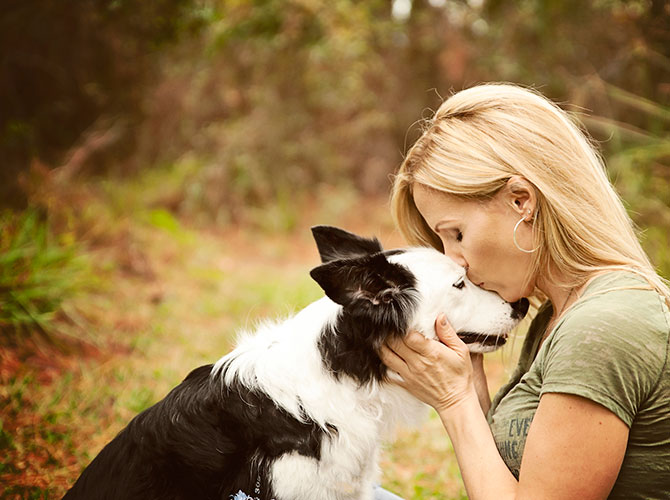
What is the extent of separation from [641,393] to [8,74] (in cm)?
795

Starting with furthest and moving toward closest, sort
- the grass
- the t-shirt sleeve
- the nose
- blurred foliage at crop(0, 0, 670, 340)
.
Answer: blurred foliage at crop(0, 0, 670, 340), the grass, the nose, the t-shirt sleeve

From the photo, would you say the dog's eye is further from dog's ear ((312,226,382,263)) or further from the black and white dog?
dog's ear ((312,226,382,263))

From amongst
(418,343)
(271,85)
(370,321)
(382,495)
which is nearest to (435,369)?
(418,343)

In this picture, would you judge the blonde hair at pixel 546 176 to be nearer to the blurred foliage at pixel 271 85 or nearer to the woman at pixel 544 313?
the woman at pixel 544 313

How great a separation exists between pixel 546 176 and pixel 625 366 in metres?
0.77

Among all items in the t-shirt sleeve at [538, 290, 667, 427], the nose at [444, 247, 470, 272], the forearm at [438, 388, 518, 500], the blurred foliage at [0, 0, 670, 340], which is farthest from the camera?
the blurred foliage at [0, 0, 670, 340]

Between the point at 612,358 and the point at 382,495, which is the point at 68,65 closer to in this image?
the point at 382,495

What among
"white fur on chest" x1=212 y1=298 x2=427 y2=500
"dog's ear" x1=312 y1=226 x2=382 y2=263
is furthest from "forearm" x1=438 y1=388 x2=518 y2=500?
"dog's ear" x1=312 y1=226 x2=382 y2=263

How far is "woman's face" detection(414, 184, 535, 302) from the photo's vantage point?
224 centimetres

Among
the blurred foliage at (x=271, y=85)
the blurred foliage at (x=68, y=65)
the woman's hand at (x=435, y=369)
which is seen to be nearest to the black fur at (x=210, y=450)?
the woman's hand at (x=435, y=369)

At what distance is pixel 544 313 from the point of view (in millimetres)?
2566

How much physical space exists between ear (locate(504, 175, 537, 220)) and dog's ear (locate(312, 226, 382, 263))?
2.37 feet

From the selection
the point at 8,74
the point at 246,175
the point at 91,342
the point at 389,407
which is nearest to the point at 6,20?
the point at 8,74

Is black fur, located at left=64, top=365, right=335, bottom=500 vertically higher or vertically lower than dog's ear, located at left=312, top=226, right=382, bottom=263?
lower
